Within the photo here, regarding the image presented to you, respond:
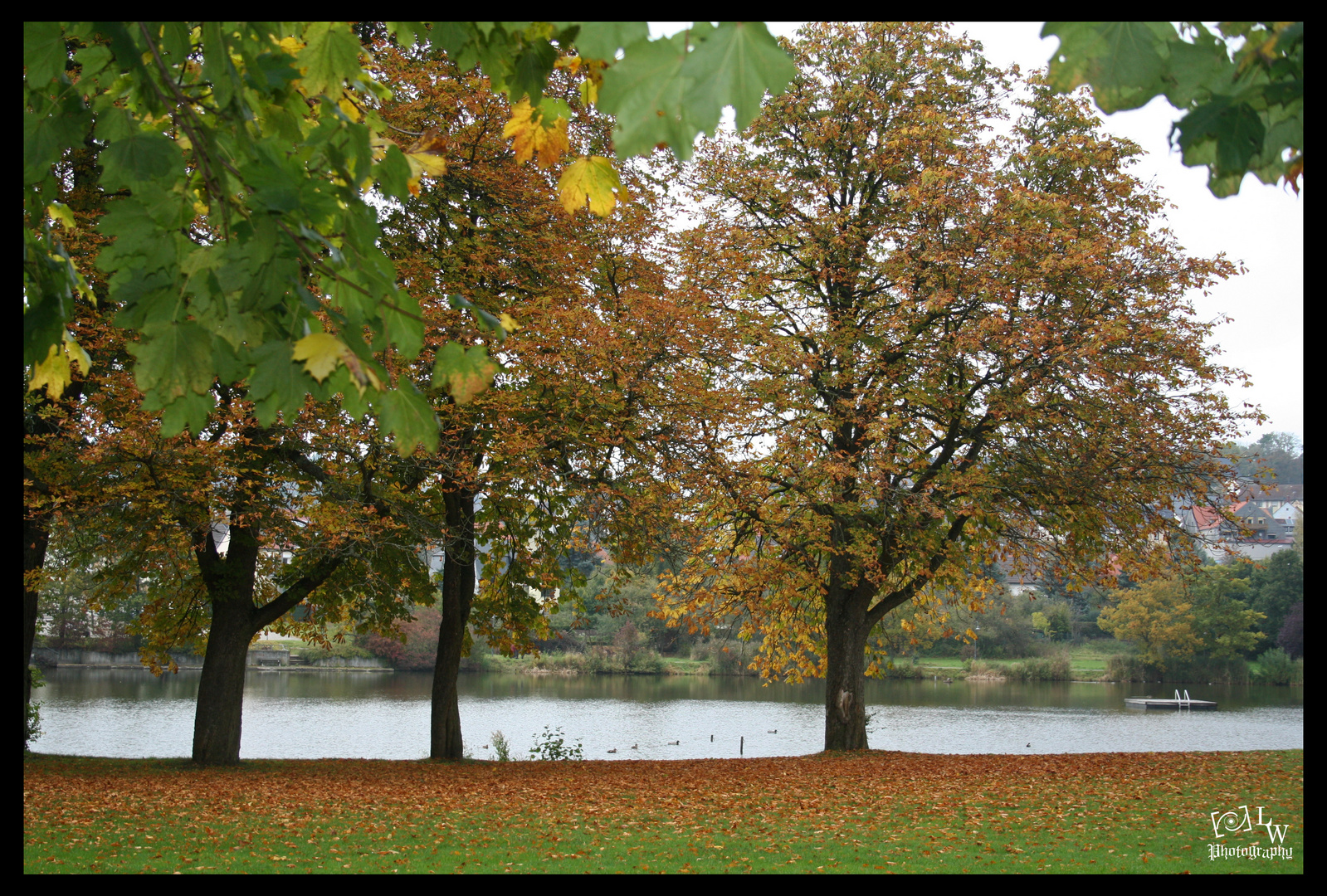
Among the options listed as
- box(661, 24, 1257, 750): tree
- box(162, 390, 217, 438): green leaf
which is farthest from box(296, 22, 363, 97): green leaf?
box(661, 24, 1257, 750): tree

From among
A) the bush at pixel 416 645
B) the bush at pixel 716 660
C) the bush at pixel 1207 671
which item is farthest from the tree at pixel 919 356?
the bush at pixel 1207 671

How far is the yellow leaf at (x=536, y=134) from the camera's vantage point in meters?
3.38

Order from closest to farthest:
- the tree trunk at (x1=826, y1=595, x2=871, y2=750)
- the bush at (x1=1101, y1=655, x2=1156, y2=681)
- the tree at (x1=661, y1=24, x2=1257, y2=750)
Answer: the tree at (x1=661, y1=24, x2=1257, y2=750) < the tree trunk at (x1=826, y1=595, x2=871, y2=750) < the bush at (x1=1101, y1=655, x2=1156, y2=681)

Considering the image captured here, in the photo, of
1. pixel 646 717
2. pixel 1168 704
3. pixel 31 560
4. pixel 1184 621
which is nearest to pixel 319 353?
pixel 31 560

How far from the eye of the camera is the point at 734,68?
1.97 metres

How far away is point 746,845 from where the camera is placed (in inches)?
284

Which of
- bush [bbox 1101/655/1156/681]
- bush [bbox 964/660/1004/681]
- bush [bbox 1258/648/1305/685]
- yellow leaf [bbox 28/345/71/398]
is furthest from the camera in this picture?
bush [bbox 1101/655/1156/681]

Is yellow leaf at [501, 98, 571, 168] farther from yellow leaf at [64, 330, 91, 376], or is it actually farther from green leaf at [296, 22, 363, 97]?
yellow leaf at [64, 330, 91, 376]

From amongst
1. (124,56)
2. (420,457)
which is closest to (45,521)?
(420,457)

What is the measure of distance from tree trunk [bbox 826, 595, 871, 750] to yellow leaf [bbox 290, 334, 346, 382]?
14.1 metres

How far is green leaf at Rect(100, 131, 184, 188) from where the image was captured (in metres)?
2.98

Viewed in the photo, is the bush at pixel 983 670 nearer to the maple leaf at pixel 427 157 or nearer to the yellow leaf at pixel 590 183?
the yellow leaf at pixel 590 183

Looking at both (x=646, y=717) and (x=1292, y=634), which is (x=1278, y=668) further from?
(x=646, y=717)
